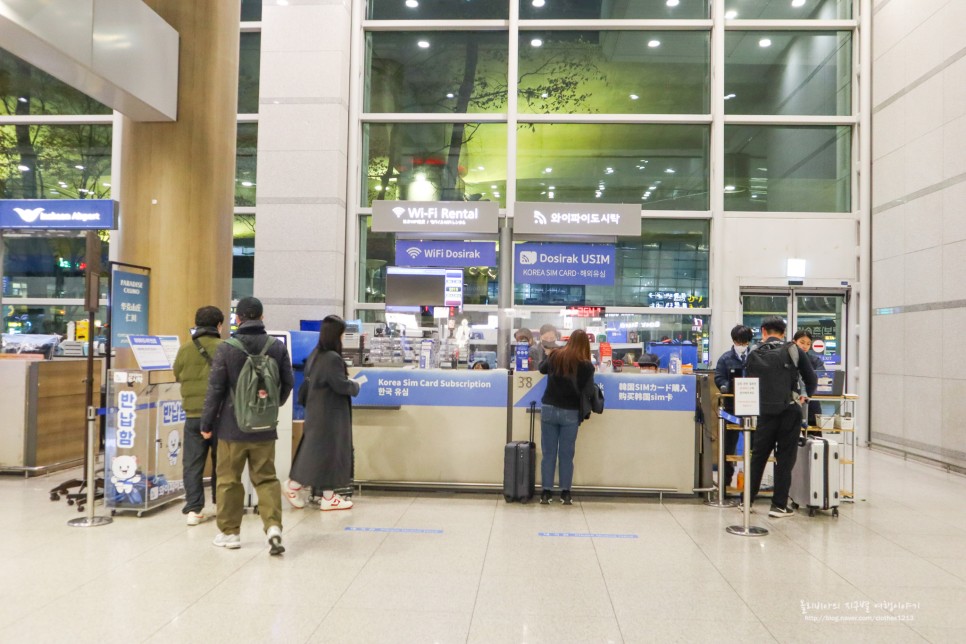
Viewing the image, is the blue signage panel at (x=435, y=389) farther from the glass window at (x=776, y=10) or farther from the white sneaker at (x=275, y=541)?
the glass window at (x=776, y=10)

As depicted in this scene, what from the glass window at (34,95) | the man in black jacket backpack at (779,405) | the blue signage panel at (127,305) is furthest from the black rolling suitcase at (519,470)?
the glass window at (34,95)

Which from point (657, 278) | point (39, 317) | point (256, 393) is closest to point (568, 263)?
point (657, 278)

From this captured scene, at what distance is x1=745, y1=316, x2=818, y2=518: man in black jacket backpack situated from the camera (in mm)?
5566

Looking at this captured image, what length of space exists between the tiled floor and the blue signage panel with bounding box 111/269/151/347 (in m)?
1.46

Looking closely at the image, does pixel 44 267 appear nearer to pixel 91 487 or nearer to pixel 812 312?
pixel 91 487

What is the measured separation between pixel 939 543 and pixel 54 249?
1180 centimetres

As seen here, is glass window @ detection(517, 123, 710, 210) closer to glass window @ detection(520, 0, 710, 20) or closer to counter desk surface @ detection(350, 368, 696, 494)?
glass window @ detection(520, 0, 710, 20)

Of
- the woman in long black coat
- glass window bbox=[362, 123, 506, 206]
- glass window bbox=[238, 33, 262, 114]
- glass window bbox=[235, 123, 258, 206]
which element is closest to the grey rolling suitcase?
the woman in long black coat

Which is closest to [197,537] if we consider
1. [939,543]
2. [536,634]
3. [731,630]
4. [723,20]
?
[536,634]

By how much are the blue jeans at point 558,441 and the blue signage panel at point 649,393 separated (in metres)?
0.35

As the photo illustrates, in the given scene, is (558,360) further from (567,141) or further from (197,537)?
(567,141)

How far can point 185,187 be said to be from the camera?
6.57 metres

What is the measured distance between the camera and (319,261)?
1055cm

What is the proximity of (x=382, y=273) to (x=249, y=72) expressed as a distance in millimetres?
3953
